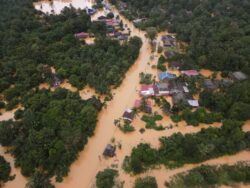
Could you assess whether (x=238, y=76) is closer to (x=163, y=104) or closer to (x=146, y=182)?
(x=163, y=104)

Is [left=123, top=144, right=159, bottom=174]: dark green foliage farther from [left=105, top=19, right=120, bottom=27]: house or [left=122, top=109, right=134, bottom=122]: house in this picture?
[left=105, top=19, right=120, bottom=27]: house

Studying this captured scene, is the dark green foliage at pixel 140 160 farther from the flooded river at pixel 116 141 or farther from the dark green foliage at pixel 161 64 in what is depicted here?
the dark green foliage at pixel 161 64

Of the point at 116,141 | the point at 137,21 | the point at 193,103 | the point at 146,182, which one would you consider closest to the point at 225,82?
the point at 193,103

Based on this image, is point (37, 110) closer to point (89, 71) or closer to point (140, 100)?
point (89, 71)

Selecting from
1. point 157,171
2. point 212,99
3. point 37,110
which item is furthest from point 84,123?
point 212,99

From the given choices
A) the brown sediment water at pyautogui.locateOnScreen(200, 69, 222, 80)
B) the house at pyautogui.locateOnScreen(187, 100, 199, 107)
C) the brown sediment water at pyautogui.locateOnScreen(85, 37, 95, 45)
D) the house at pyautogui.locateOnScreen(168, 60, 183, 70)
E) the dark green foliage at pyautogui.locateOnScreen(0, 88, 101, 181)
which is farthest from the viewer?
the brown sediment water at pyautogui.locateOnScreen(85, 37, 95, 45)

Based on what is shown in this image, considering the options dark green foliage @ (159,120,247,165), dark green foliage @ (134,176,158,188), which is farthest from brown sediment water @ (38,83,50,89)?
dark green foliage @ (134,176,158,188)
